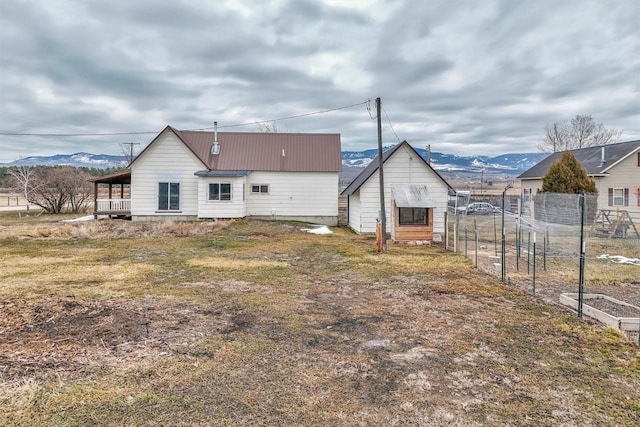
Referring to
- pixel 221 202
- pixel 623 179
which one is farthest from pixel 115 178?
pixel 623 179

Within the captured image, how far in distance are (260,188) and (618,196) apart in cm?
2630

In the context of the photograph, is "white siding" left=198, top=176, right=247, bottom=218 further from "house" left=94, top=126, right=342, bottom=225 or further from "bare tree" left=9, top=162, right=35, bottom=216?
"bare tree" left=9, top=162, right=35, bottom=216

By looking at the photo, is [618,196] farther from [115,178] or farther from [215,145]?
[115,178]

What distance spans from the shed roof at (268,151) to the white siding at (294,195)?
478mm

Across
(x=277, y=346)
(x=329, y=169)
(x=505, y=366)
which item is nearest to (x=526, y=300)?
(x=505, y=366)

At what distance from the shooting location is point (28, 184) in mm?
31156

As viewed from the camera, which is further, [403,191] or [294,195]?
[294,195]

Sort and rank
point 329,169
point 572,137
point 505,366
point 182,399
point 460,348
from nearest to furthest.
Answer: point 182,399, point 505,366, point 460,348, point 329,169, point 572,137

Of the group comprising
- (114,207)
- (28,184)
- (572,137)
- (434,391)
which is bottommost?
(434,391)

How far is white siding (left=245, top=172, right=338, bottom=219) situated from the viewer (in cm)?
2498

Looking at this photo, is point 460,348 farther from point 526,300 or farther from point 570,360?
point 526,300

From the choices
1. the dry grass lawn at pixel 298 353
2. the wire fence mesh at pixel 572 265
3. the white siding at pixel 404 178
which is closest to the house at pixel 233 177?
the white siding at pixel 404 178

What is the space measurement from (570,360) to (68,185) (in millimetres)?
35524

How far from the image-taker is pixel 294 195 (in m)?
25.1
